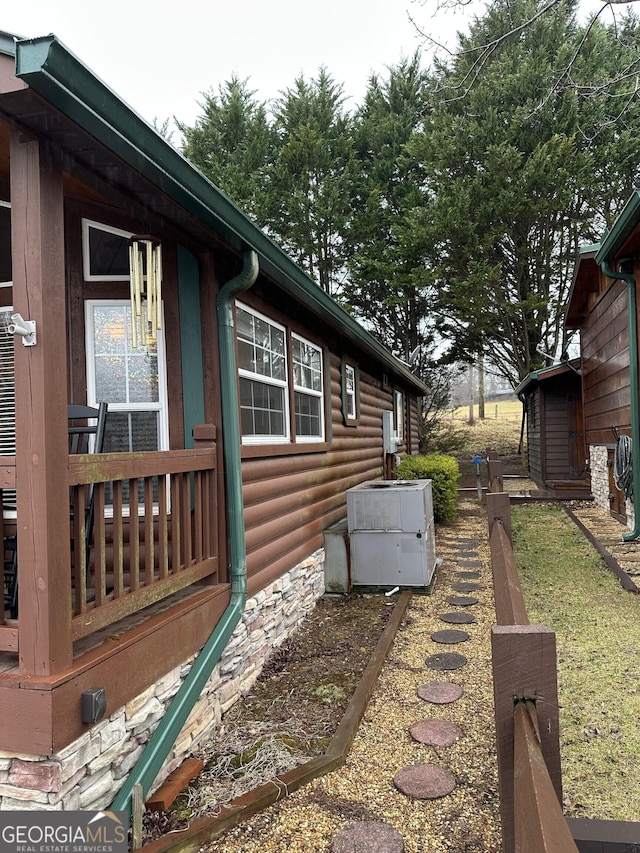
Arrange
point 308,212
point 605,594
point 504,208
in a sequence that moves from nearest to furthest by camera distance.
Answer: point 605,594 → point 504,208 → point 308,212

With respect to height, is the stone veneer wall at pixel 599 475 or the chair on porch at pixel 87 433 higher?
the chair on porch at pixel 87 433

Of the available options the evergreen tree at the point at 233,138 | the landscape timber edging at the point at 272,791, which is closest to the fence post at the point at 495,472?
the landscape timber edging at the point at 272,791

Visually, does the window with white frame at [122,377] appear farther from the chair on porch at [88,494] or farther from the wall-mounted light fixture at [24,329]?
the wall-mounted light fixture at [24,329]

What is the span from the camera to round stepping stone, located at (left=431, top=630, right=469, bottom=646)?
4.49 meters

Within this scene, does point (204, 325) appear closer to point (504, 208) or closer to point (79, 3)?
point (79, 3)

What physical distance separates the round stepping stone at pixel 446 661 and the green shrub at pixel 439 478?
498cm

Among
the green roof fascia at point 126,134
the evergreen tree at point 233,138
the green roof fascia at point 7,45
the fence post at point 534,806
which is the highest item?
the evergreen tree at point 233,138

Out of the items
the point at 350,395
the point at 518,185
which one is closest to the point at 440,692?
the point at 350,395

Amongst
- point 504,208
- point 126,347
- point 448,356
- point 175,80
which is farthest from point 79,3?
point 175,80

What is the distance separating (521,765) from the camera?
3.96ft

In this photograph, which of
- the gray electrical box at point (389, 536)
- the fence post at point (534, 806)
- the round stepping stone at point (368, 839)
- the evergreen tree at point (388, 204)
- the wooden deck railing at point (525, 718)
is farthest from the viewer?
the evergreen tree at point (388, 204)

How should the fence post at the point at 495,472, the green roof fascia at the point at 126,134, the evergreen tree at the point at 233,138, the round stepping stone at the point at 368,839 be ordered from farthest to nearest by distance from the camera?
1. the evergreen tree at the point at 233,138
2. the fence post at the point at 495,472
3. the round stepping stone at the point at 368,839
4. the green roof fascia at the point at 126,134

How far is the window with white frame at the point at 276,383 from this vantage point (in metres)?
4.29

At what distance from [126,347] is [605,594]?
476 centimetres
